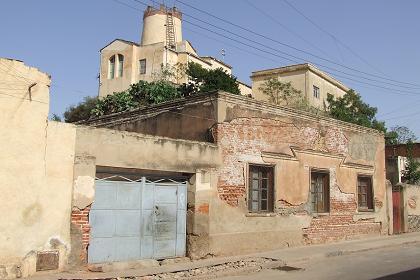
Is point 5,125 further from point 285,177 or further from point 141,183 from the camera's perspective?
point 285,177

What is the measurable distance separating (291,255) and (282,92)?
91.8 feet

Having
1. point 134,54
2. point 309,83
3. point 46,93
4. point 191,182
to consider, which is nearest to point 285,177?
point 191,182

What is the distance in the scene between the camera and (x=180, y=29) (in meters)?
51.7

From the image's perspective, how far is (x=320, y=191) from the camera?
17.1 meters

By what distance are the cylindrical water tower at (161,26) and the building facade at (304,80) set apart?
Result: 11182 millimetres

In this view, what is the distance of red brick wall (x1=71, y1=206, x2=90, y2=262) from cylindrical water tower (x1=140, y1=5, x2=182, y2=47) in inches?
1601

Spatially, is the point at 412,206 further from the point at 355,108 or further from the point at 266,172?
the point at 355,108

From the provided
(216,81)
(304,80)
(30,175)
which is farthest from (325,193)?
(304,80)

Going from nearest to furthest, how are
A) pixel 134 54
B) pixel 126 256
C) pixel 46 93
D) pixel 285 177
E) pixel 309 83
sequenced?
pixel 46 93 < pixel 126 256 < pixel 285 177 < pixel 309 83 < pixel 134 54

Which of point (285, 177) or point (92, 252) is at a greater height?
point (285, 177)

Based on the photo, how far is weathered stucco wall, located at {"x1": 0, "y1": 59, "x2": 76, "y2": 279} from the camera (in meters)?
9.15

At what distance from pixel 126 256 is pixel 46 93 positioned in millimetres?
4142

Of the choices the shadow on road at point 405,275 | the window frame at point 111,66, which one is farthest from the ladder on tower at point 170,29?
the shadow on road at point 405,275

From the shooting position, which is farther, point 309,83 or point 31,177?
point 309,83
